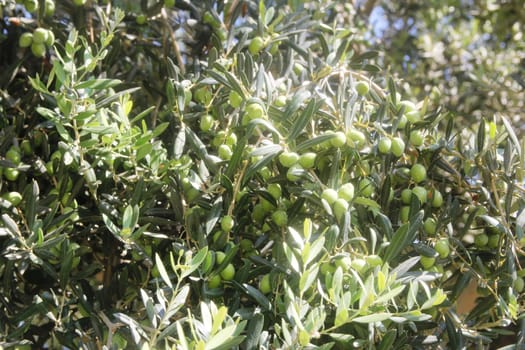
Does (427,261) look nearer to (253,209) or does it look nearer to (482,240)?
(482,240)

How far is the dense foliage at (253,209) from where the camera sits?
3.82 ft

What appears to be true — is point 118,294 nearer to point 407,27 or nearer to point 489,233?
point 489,233

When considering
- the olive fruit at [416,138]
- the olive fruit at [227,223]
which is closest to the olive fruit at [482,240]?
the olive fruit at [416,138]

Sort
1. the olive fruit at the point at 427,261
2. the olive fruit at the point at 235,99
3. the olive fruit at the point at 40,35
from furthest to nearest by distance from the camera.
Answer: the olive fruit at the point at 40,35, the olive fruit at the point at 235,99, the olive fruit at the point at 427,261

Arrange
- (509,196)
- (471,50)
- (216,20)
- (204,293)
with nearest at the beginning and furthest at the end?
(204,293), (509,196), (216,20), (471,50)

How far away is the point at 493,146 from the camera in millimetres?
1402

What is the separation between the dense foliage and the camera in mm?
1165

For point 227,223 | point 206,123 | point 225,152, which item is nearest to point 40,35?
point 206,123

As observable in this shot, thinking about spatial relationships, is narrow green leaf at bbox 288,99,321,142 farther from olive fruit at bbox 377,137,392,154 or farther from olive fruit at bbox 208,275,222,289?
olive fruit at bbox 208,275,222,289

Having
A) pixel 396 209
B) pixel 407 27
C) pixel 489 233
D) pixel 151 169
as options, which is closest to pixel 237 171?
pixel 151 169

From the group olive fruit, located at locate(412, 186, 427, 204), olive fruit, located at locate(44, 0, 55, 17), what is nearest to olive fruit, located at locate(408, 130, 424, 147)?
olive fruit, located at locate(412, 186, 427, 204)

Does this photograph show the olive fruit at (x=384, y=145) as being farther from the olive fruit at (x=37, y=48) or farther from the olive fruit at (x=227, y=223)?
the olive fruit at (x=37, y=48)

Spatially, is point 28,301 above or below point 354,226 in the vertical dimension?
below

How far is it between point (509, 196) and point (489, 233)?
0.42 feet
